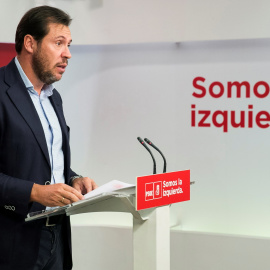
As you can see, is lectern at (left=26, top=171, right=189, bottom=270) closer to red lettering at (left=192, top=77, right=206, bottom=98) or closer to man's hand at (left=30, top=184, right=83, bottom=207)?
man's hand at (left=30, top=184, right=83, bottom=207)

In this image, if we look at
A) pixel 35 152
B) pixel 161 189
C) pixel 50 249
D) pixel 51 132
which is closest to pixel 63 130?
pixel 51 132

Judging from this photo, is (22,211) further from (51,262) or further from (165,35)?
(165,35)

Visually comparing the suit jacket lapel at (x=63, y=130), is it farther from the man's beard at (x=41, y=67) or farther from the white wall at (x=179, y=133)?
the white wall at (x=179, y=133)

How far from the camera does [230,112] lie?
4363mm

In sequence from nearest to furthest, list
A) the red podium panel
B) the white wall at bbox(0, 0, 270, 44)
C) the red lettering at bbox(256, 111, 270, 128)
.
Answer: the red podium panel
the white wall at bbox(0, 0, 270, 44)
the red lettering at bbox(256, 111, 270, 128)

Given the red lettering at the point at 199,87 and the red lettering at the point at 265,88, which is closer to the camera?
the red lettering at the point at 265,88

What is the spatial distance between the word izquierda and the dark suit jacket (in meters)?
2.28

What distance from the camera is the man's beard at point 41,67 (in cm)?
243

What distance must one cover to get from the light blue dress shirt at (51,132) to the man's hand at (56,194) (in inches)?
7.9

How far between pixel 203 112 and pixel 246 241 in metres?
1.00

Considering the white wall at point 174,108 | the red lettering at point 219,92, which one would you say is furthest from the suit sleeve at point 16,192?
the red lettering at point 219,92

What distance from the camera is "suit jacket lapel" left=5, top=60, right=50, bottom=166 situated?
7.53 feet

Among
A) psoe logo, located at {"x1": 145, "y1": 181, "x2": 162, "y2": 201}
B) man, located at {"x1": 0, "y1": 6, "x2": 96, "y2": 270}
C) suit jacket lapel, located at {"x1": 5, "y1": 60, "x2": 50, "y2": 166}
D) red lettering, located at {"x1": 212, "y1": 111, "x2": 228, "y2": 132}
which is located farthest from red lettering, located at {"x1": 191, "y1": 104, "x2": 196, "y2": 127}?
psoe logo, located at {"x1": 145, "y1": 181, "x2": 162, "y2": 201}

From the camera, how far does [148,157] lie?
4629 millimetres
